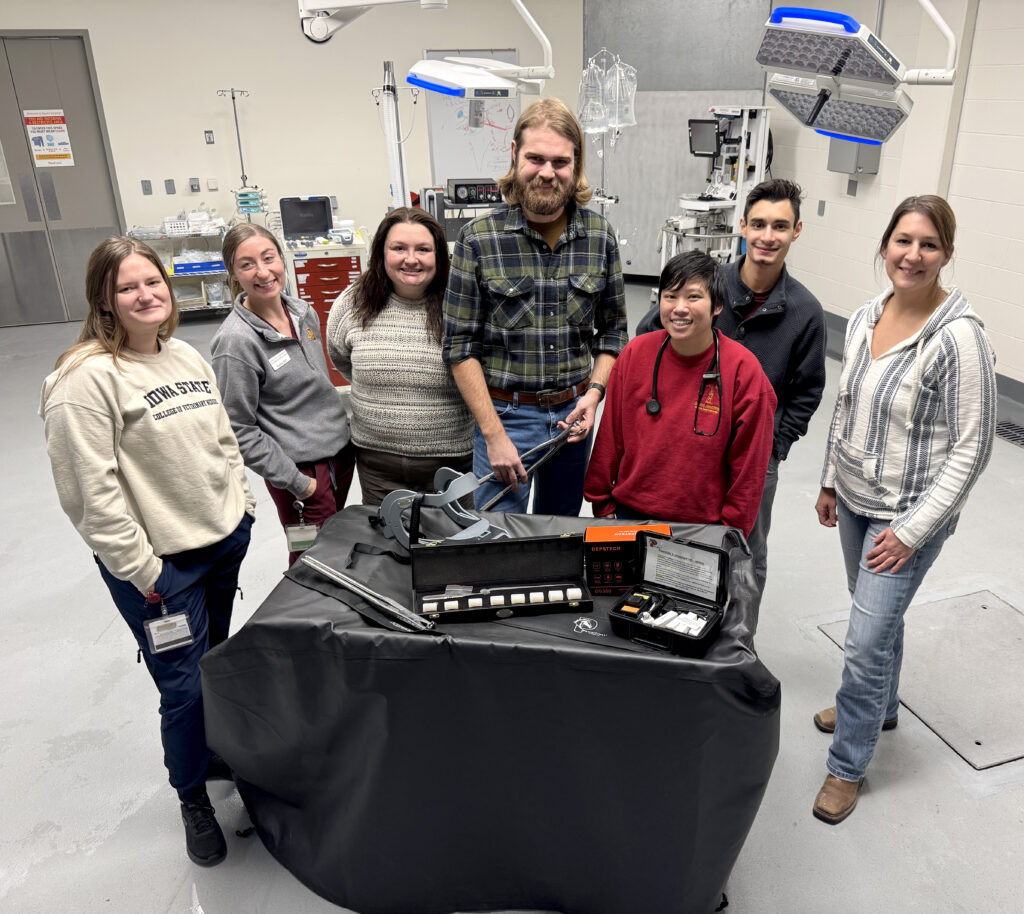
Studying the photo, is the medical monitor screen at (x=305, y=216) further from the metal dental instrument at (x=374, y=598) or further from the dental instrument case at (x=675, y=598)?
the dental instrument case at (x=675, y=598)

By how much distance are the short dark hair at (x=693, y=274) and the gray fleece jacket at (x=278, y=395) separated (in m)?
1.01

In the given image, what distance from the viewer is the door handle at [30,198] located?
668cm

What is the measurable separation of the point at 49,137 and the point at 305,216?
3.31 metres

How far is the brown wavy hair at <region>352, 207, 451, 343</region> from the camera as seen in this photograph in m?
2.14

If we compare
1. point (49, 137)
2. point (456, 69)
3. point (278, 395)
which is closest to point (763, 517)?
point (278, 395)

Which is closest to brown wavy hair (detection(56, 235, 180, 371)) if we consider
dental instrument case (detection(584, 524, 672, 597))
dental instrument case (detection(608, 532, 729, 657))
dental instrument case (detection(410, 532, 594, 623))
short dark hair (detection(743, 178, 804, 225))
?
dental instrument case (detection(410, 532, 594, 623))

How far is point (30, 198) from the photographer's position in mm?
6738

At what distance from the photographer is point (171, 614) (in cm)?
177

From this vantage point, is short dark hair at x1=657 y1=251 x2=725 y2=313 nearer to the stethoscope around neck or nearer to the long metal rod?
the stethoscope around neck

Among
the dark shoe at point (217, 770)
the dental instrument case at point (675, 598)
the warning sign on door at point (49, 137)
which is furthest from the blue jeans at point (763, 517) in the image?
the warning sign on door at point (49, 137)

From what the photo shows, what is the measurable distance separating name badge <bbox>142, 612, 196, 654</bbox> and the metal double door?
19.6 feet

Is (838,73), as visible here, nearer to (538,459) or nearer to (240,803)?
(538,459)

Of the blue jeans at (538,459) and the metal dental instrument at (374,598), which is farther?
the blue jeans at (538,459)

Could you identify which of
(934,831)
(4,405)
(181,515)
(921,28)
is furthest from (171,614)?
(921,28)
